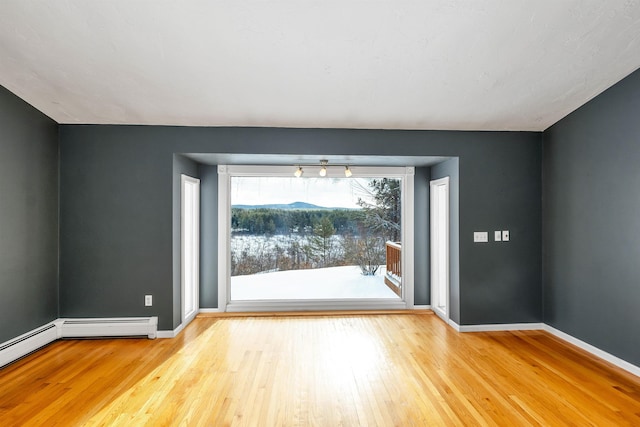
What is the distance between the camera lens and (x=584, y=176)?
11.3 ft

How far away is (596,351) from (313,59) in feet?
12.4

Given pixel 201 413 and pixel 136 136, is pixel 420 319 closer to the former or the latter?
pixel 201 413

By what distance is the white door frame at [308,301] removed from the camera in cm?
462

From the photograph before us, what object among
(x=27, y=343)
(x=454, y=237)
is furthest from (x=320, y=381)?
(x=27, y=343)

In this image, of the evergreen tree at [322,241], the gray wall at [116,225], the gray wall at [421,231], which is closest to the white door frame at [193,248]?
the gray wall at [116,225]

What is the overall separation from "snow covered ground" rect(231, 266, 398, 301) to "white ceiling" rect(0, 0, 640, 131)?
218 centimetres

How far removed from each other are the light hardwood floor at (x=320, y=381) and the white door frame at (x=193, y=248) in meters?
0.47

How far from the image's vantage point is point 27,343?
326 cm

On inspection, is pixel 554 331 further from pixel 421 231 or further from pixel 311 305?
pixel 311 305

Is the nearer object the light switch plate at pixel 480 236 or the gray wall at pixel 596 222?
the gray wall at pixel 596 222

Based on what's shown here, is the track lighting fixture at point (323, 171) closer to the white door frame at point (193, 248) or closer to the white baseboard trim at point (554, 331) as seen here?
the white door frame at point (193, 248)

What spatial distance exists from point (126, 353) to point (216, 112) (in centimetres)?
256

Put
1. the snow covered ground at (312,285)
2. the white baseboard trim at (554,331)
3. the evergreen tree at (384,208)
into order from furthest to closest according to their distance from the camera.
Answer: the evergreen tree at (384,208) < the snow covered ground at (312,285) < the white baseboard trim at (554,331)


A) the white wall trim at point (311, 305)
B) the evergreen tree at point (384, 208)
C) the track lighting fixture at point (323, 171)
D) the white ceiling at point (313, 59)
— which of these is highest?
the white ceiling at point (313, 59)
